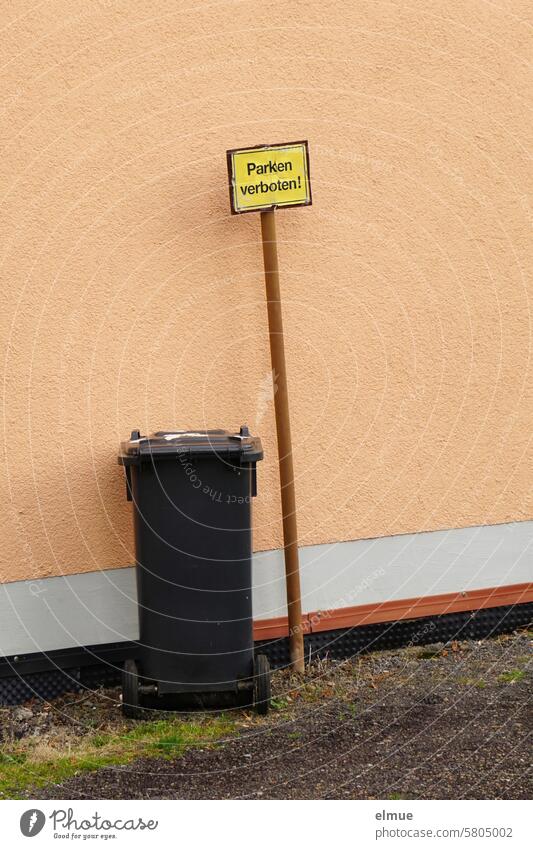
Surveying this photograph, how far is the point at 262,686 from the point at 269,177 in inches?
88.7

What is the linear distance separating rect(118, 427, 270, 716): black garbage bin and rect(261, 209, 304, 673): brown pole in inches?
18.9

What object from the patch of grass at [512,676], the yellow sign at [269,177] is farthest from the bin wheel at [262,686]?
the yellow sign at [269,177]

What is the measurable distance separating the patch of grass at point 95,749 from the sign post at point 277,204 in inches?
40.4

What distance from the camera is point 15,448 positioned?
5.00 m

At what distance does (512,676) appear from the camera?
17.1ft

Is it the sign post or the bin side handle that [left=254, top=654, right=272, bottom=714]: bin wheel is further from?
the bin side handle

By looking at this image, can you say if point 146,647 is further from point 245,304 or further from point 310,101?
point 310,101

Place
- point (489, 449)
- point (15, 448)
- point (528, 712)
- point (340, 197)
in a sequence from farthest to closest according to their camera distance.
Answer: point (489, 449) < point (340, 197) < point (15, 448) < point (528, 712)

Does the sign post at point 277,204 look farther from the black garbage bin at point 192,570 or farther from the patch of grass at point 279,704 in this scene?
the patch of grass at point 279,704

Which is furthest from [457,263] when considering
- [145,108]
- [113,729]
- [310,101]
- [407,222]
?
[113,729]

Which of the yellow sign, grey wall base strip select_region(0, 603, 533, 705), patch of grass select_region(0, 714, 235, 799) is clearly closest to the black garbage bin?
patch of grass select_region(0, 714, 235, 799)

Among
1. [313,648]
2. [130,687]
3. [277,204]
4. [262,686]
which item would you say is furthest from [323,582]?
[277,204]

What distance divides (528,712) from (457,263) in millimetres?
2240

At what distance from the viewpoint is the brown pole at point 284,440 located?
513 centimetres
